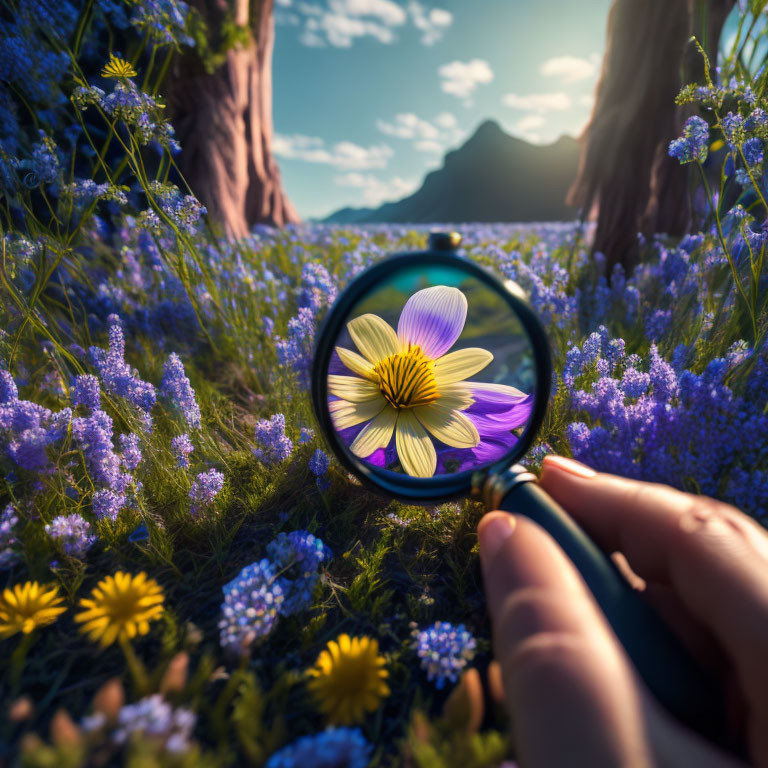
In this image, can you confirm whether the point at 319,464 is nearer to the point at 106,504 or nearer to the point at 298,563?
the point at 298,563

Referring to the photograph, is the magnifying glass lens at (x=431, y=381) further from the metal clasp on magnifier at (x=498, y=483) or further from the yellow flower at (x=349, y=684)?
the yellow flower at (x=349, y=684)

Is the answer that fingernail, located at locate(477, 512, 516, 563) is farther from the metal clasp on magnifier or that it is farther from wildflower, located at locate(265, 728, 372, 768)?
wildflower, located at locate(265, 728, 372, 768)

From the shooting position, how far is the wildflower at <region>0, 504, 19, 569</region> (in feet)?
4.46

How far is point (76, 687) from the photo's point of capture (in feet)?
3.77

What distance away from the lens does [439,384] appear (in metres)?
1.66

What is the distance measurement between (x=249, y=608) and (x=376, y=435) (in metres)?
0.66

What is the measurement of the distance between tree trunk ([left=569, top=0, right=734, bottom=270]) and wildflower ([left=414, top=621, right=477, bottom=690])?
323 cm

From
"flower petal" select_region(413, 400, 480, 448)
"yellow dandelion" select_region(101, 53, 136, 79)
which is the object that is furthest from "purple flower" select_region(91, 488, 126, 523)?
"yellow dandelion" select_region(101, 53, 136, 79)

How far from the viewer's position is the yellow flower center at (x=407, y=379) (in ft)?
5.32

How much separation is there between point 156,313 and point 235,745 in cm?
251

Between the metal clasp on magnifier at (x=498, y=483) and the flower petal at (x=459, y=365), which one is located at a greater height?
the flower petal at (x=459, y=365)

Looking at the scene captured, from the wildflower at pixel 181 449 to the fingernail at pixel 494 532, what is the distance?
115 cm

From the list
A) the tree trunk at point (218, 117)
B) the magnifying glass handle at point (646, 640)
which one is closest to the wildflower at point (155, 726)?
Result: the magnifying glass handle at point (646, 640)

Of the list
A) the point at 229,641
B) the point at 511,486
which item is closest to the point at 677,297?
the point at 511,486
